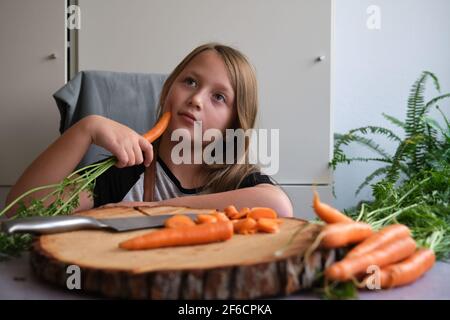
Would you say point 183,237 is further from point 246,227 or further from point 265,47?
point 265,47

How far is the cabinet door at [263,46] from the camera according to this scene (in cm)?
173

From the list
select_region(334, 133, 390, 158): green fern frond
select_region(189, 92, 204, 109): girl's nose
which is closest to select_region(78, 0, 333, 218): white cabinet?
select_region(334, 133, 390, 158): green fern frond

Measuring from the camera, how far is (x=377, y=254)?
486 mm

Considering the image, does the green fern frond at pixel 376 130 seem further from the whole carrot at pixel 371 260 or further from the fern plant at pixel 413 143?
the whole carrot at pixel 371 260

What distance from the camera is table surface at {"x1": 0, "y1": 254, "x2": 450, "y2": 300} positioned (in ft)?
1.43

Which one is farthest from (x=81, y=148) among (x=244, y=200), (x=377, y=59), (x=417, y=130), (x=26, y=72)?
(x=377, y=59)

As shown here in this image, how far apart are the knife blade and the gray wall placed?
5.84ft

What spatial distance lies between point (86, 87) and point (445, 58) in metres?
1.75

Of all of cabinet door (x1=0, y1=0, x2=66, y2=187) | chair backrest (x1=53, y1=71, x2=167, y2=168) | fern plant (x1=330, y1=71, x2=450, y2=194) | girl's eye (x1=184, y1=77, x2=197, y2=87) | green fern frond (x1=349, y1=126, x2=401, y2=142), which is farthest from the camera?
green fern frond (x1=349, y1=126, x2=401, y2=142)

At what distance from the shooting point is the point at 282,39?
1793mm

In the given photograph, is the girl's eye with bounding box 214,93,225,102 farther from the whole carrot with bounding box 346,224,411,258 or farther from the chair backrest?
the whole carrot with bounding box 346,224,411,258

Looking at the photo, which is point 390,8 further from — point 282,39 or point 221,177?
point 221,177
